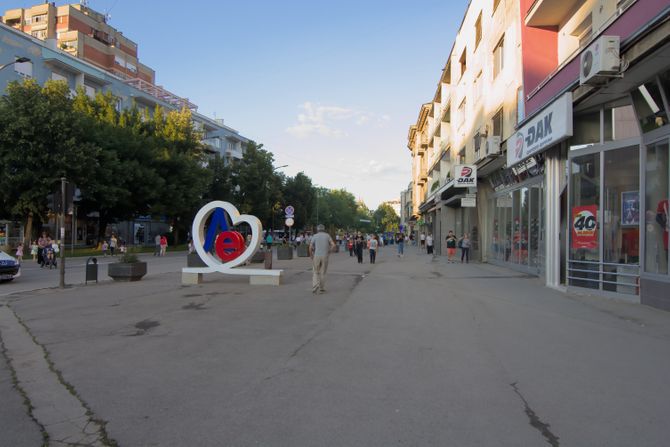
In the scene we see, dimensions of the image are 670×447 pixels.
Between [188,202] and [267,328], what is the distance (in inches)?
1507

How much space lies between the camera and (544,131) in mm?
13828

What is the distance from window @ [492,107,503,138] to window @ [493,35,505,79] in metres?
1.84

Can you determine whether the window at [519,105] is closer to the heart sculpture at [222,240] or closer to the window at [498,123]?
the window at [498,123]

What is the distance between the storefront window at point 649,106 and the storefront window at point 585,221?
1.84 m

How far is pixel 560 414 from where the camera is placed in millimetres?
4570

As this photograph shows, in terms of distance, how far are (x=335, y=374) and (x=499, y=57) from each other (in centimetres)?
2053

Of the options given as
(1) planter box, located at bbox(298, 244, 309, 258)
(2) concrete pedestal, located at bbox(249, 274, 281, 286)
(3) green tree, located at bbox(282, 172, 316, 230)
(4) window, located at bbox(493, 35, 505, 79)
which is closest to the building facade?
(4) window, located at bbox(493, 35, 505, 79)

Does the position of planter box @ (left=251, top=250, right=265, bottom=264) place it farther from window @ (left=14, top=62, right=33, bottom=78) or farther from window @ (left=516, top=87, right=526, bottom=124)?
window @ (left=14, top=62, right=33, bottom=78)

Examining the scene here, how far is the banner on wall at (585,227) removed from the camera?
12.6 metres

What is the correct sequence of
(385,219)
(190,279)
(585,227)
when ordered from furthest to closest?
(385,219)
(190,279)
(585,227)

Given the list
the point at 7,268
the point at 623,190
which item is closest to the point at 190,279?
the point at 7,268

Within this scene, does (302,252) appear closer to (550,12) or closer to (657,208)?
(550,12)

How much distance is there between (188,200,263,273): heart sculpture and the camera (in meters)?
15.3

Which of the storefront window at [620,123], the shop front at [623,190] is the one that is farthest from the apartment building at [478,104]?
the storefront window at [620,123]
